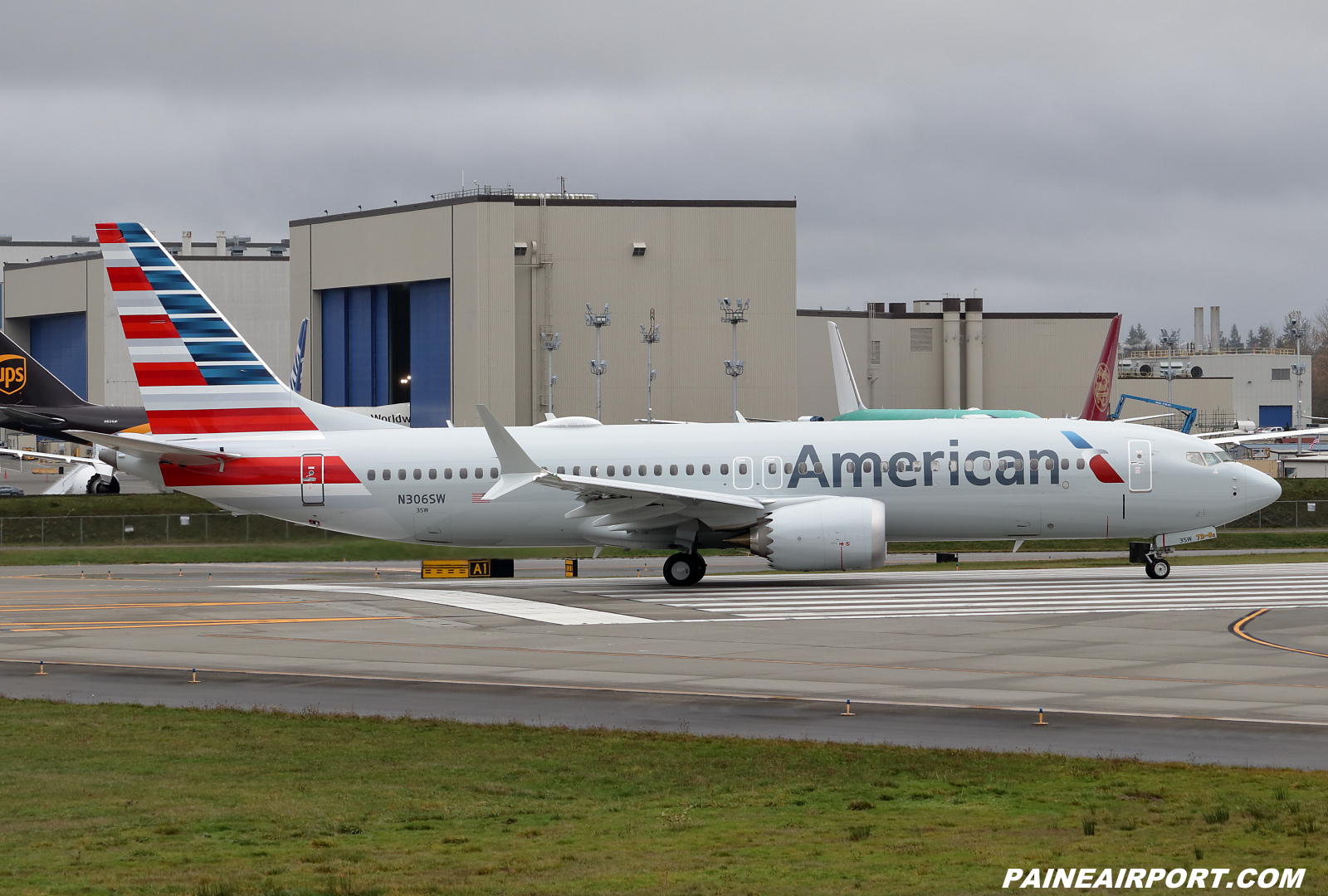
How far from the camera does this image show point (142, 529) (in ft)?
189

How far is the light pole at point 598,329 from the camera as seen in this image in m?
88.2

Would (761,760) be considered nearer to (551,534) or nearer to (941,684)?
(941,684)

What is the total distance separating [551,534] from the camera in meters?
36.5

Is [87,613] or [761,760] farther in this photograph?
[87,613]

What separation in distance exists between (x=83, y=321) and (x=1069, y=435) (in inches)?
4577

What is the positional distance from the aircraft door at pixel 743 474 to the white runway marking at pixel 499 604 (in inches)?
251

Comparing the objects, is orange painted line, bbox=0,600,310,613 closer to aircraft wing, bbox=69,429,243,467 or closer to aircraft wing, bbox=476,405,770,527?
aircraft wing, bbox=69,429,243,467

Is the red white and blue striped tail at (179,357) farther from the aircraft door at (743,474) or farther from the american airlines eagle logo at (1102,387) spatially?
the american airlines eagle logo at (1102,387)

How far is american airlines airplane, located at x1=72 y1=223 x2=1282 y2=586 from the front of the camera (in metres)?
35.0

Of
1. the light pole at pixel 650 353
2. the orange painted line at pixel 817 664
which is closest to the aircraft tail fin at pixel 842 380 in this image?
the light pole at pixel 650 353

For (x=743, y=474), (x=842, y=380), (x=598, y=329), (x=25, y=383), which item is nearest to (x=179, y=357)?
(x=743, y=474)

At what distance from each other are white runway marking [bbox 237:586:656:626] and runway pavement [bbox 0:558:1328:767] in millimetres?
135

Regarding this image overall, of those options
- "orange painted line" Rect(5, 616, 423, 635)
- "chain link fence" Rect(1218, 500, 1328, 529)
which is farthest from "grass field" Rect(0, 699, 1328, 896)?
"chain link fence" Rect(1218, 500, 1328, 529)

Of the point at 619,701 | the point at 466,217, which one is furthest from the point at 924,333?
the point at 619,701
